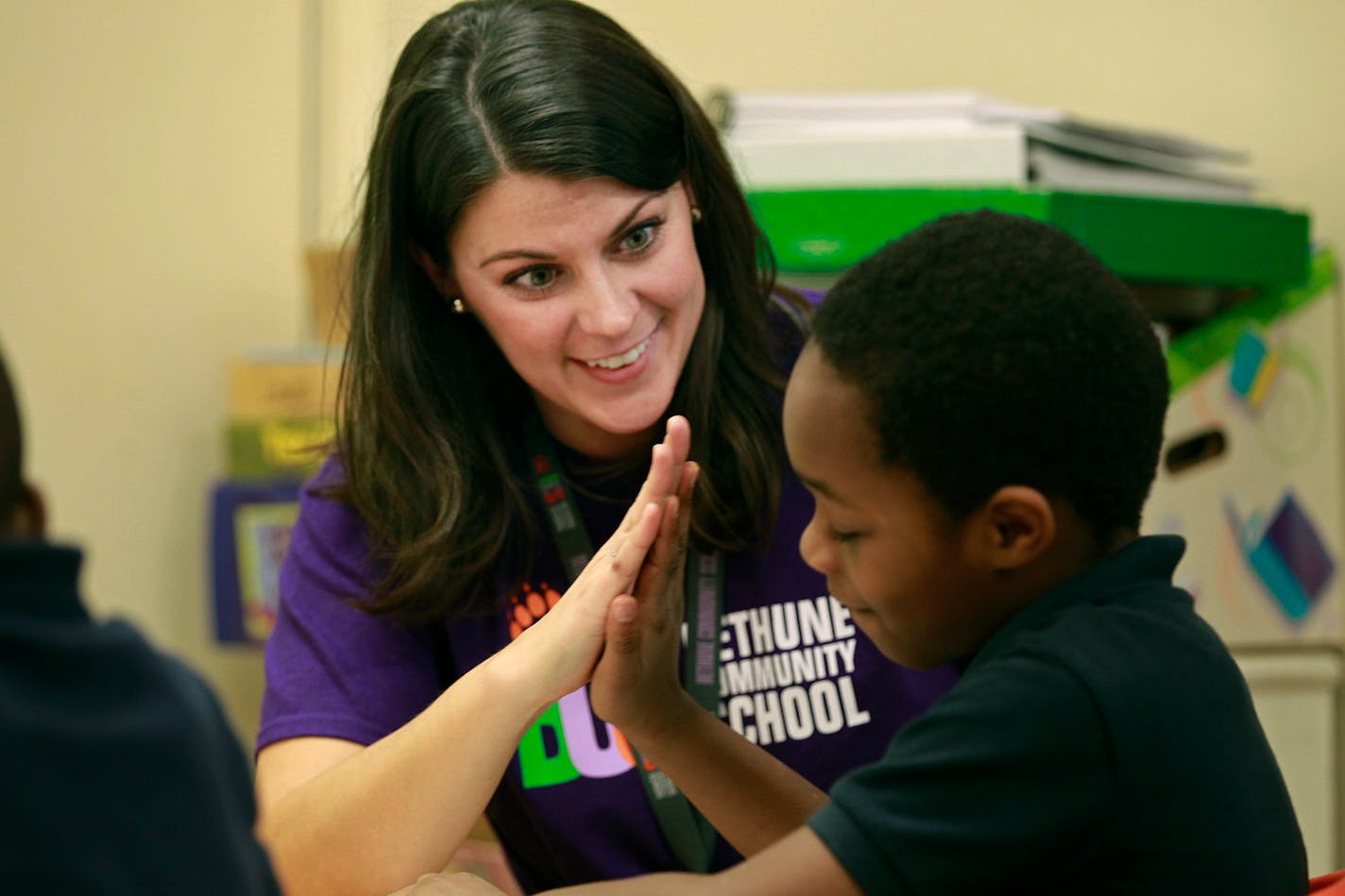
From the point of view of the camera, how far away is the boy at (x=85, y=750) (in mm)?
528

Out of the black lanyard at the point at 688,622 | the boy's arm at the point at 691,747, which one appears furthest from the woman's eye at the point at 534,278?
the boy's arm at the point at 691,747

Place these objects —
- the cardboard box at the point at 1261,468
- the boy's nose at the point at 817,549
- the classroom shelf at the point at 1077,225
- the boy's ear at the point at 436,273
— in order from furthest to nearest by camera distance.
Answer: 1. the cardboard box at the point at 1261,468
2. the classroom shelf at the point at 1077,225
3. the boy's ear at the point at 436,273
4. the boy's nose at the point at 817,549

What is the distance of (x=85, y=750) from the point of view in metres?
0.53

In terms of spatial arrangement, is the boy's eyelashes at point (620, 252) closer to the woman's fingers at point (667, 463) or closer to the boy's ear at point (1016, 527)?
the woman's fingers at point (667, 463)

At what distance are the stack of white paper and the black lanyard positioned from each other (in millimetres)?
663

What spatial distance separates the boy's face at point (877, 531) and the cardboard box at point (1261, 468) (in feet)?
3.97

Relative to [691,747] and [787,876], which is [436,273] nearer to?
[691,747]

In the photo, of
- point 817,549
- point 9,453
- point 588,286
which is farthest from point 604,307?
point 9,453

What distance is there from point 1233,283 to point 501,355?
3.44ft

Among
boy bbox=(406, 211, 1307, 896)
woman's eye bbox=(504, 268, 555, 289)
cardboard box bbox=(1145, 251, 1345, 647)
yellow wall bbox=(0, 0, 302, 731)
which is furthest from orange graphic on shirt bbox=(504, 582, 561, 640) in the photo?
yellow wall bbox=(0, 0, 302, 731)

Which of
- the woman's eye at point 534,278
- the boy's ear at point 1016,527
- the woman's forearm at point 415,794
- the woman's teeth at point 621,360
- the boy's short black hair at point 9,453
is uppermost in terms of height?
the boy's short black hair at point 9,453

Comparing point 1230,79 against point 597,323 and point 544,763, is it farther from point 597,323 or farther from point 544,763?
point 544,763

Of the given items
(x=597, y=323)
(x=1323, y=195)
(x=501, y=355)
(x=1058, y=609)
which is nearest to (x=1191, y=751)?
(x=1058, y=609)

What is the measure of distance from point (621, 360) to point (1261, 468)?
1.15m
